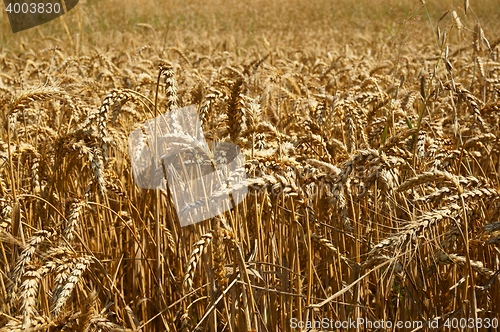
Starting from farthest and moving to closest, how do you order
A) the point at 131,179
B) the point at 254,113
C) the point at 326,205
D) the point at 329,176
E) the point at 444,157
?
the point at 131,179 < the point at 326,205 < the point at 444,157 < the point at 254,113 < the point at 329,176

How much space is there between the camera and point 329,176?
1.25 metres

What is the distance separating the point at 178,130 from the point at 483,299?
141cm

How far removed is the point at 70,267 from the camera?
1.25 m

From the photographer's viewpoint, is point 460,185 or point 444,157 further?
point 444,157

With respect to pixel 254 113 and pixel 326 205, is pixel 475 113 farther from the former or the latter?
pixel 254 113

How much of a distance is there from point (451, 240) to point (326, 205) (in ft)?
1.78

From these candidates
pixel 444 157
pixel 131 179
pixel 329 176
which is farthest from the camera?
pixel 131 179

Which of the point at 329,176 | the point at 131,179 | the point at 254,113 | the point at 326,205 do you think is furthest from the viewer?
the point at 131,179

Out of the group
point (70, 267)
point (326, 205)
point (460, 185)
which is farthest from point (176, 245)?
point (460, 185)

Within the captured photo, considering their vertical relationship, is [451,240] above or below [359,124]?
below

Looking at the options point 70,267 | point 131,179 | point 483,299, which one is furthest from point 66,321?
point 483,299

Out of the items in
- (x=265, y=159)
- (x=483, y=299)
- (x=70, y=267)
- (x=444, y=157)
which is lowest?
(x=483, y=299)

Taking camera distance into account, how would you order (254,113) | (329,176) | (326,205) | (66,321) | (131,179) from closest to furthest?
(66,321) → (329,176) → (254,113) → (326,205) → (131,179)

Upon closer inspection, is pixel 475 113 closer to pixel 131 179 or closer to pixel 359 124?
pixel 359 124
